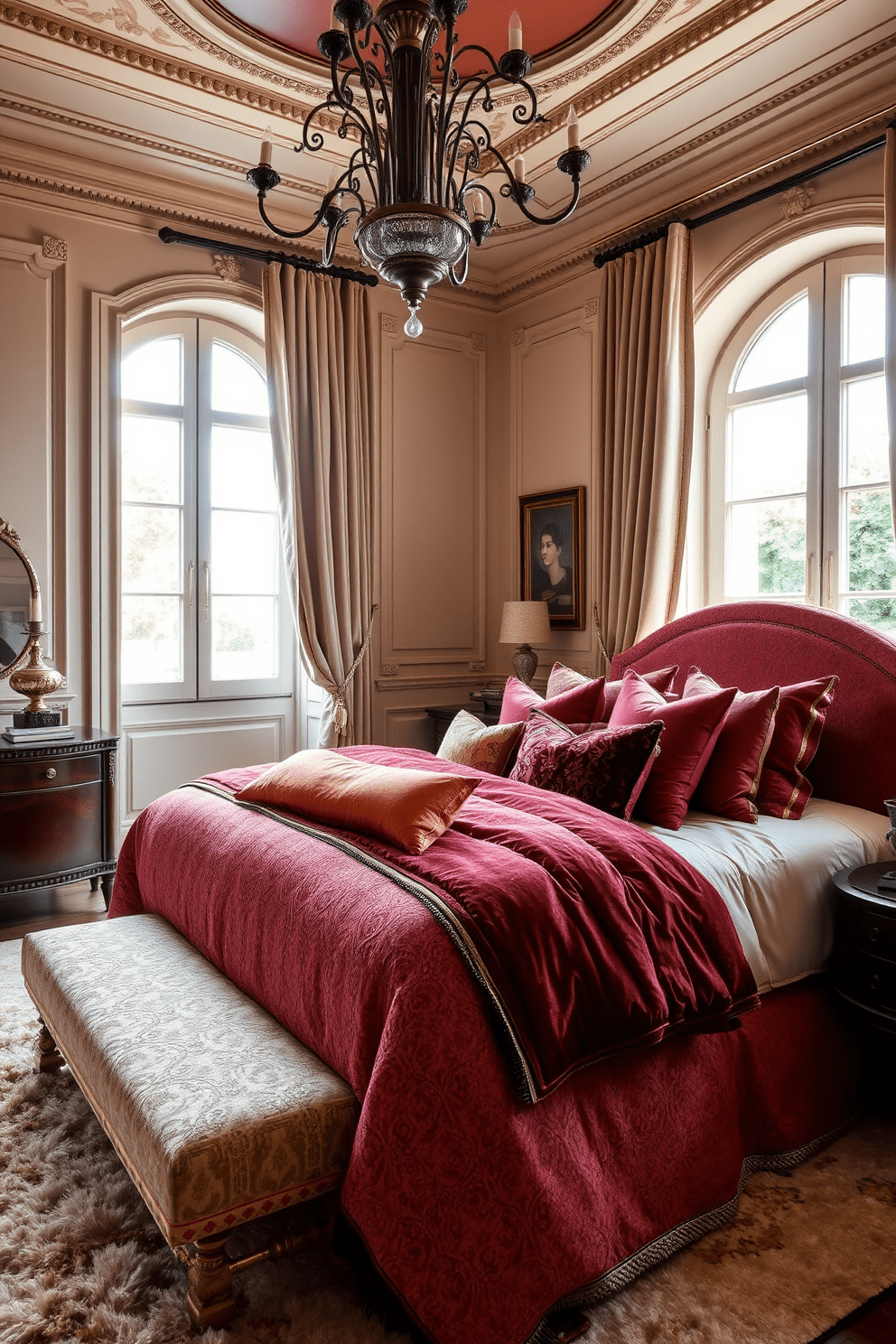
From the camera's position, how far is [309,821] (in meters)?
2.33

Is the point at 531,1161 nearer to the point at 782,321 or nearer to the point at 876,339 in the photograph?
the point at 876,339

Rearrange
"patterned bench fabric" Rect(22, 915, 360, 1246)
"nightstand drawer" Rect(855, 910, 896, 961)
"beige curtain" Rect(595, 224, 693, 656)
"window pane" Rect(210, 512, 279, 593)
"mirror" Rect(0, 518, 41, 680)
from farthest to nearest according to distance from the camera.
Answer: "window pane" Rect(210, 512, 279, 593) < "beige curtain" Rect(595, 224, 693, 656) < "mirror" Rect(0, 518, 41, 680) < "nightstand drawer" Rect(855, 910, 896, 961) < "patterned bench fabric" Rect(22, 915, 360, 1246)

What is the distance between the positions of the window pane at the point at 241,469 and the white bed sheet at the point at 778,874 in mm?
3016

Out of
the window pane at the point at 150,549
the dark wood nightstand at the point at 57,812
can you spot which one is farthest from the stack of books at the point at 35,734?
the window pane at the point at 150,549

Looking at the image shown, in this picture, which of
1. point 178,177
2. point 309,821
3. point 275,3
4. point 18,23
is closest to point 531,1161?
point 309,821

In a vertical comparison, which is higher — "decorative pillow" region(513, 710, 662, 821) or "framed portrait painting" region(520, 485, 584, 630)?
"framed portrait painting" region(520, 485, 584, 630)

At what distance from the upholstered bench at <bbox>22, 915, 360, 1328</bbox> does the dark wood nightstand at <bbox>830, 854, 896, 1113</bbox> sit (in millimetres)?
1350

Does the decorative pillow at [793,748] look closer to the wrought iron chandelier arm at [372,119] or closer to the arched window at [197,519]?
the wrought iron chandelier arm at [372,119]

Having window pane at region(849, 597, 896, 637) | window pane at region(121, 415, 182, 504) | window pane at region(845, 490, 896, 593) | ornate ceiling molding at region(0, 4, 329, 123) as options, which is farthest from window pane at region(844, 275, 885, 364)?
window pane at region(121, 415, 182, 504)

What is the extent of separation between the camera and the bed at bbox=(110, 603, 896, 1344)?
1.50 metres

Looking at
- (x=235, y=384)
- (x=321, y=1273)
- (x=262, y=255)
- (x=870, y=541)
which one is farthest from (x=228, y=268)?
(x=321, y=1273)

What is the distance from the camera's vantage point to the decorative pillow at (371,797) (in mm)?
2066

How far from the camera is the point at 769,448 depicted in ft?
12.7

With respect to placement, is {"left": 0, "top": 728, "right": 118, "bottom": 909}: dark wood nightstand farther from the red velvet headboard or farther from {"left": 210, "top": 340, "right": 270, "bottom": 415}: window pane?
the red velvet headboard
